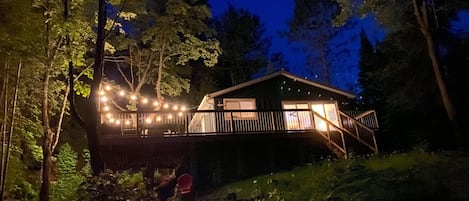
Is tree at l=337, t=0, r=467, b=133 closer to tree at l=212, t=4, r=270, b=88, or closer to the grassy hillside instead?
the grassy hillside

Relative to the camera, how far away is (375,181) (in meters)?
9.63

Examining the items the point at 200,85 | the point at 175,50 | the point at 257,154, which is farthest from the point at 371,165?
the point at 200,85

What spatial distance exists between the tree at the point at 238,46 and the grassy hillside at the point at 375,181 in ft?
67.4

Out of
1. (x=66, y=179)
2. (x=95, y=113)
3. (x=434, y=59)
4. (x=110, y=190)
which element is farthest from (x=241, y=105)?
(x=110, y=190)

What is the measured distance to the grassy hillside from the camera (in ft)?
28.5

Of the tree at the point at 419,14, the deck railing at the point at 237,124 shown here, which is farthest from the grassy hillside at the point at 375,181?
the tree at the point at 419,14

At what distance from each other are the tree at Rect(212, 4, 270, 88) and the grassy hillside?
20.5 m

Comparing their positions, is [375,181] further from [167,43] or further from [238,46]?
[238,46]

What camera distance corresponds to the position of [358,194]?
903cm

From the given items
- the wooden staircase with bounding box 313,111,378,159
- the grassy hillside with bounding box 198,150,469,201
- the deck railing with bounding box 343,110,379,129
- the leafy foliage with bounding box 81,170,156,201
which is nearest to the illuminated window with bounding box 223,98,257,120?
the wooden staircase with bounding box 313,111,378,159

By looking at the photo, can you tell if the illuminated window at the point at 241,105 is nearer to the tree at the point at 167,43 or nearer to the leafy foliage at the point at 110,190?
the tree at the point at 167,43

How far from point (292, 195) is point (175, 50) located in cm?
1141

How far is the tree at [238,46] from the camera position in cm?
3328

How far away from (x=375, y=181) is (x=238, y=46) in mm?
25792
